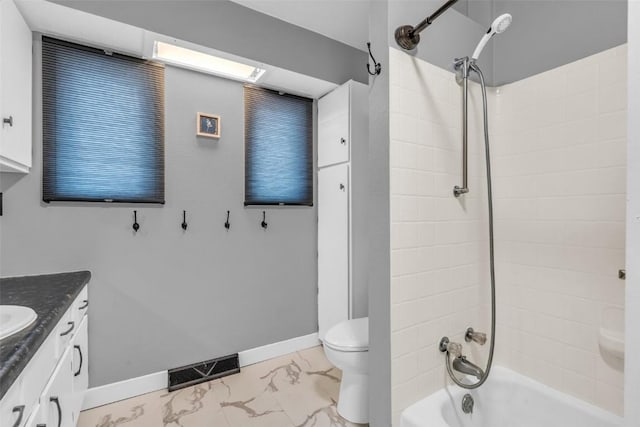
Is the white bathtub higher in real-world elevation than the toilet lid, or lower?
lower

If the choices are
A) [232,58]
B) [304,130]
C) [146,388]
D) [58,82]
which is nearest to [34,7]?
[58,82]

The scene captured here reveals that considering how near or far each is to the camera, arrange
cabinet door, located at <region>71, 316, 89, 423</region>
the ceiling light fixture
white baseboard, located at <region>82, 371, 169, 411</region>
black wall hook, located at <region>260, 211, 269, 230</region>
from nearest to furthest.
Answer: cabinet door, located at <region>71, 316, 89, 423</region> → white baseboard, located at <region>82, 371, 169, 411</region> → the ceiling light fixture → black wall hook, located at <region>260, 211, 269, 230</region>

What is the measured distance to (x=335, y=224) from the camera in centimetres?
252

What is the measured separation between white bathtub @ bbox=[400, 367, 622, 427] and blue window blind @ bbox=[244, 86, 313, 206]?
1725 millimetres

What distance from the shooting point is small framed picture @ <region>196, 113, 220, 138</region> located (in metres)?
2.19

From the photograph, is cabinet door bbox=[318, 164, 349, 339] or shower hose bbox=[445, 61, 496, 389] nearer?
shower hose bbox=[445, 61, 496, 389]

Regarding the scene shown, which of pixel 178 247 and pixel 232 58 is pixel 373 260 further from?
pixel 232 58

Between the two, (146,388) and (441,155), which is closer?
(441,155)

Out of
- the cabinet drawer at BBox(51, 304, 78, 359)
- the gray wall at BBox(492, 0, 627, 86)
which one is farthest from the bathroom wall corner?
the cabinet drawer at BBox(51, 304, 78, 359)

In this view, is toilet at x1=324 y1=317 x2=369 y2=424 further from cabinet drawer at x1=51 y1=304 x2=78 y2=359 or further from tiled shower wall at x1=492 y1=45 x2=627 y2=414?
cabinet drawer at x1=51 y1=304 x2=78 y2=359

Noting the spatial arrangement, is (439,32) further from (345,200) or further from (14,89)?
(14,89)

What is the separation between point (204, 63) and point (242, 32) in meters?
0.35

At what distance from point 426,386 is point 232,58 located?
87.7 inches

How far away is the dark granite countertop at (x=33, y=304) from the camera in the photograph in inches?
30.7
